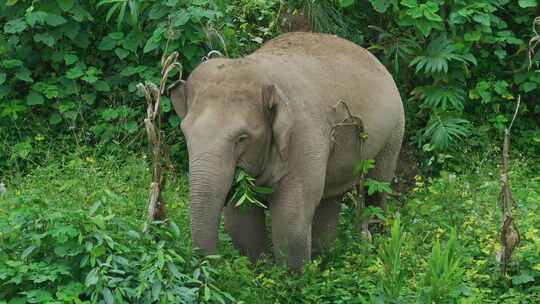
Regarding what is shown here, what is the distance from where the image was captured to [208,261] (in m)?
6.12

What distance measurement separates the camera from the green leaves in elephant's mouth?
6438 mm

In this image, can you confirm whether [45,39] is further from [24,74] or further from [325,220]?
[325,220]

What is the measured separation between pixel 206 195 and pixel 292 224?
→ 90 cm

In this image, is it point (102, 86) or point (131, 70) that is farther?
point (102, 86)

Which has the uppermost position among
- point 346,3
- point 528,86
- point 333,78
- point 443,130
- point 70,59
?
point 333,78

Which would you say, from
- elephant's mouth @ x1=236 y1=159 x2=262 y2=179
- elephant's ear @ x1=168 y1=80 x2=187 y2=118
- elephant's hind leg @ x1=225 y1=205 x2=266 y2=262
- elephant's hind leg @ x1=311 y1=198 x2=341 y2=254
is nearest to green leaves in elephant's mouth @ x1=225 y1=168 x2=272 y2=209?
elephant's mouth @ x1=236 y1=159 x2=262 y2=179

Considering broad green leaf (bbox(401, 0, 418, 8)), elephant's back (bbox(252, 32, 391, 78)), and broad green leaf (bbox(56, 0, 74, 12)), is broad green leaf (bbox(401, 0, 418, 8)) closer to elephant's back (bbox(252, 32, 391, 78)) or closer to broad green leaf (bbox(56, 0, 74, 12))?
elephant's back (bbox(252, 32, 391, 78))

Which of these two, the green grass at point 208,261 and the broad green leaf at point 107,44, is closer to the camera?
the green grass at point 208,261

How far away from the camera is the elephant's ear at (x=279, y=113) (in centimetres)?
650

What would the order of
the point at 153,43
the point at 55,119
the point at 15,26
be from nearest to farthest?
the point at 153,43
the point at 15,26
the point at 55,119

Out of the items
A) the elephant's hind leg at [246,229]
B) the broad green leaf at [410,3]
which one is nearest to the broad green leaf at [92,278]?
the elephant's hind leg at [246,229]

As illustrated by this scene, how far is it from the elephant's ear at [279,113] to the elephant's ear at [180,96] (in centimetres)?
54

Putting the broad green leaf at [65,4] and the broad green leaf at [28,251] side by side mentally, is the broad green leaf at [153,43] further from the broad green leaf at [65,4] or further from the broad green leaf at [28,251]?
the broad green leaf at [28,251]

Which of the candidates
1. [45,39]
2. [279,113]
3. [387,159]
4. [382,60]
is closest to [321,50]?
[387,159]
